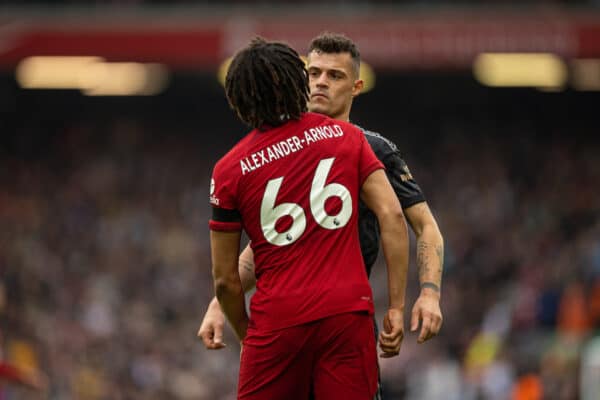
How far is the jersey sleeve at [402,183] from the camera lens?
5.17m

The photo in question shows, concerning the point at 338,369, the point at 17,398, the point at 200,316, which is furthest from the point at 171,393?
the point at 338,369

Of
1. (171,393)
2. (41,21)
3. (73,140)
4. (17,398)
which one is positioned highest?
(41,21)

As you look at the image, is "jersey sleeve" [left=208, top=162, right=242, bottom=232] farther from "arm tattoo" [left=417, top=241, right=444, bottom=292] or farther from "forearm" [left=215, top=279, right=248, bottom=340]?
"arm tattoo" [left=417, top=241, right=444, bottom=292]

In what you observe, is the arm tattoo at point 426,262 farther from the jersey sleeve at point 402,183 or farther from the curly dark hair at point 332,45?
the curly dark hair at point 332,45

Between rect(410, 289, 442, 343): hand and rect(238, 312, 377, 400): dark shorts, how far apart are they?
0.65 feet

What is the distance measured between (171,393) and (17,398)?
612 centimetres

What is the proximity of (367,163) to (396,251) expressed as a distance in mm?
348

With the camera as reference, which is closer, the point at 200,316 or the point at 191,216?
the point at 200,316

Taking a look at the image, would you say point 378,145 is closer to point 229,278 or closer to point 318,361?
point 229,278

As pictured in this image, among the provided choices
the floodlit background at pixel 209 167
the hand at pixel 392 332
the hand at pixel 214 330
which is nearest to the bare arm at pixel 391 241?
the hand at pixel 392 332

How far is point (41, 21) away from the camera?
22.6 meters

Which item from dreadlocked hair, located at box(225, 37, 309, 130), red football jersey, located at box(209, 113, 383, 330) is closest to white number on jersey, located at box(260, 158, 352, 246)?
red football jersey, located at box(209, 113, 383, 330)

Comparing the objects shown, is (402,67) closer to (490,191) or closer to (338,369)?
(490,191)

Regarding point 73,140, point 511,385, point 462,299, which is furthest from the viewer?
point 73,140
